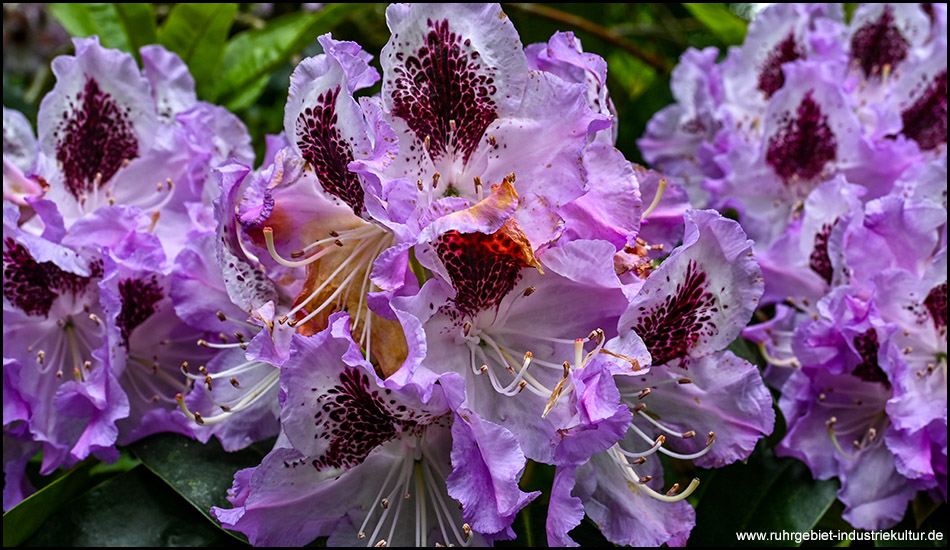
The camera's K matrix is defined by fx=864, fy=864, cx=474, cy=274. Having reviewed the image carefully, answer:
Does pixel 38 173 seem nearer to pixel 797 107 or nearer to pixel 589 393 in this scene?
pixel 589 393

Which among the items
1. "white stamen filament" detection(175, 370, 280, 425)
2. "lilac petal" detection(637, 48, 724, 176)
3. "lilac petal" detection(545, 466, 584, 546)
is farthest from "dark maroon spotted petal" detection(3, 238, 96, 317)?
"lilac petal" detection(637, 48, 724, 176)

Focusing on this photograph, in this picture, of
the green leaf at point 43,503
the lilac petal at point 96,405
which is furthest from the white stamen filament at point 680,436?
the green leaf at point 43,503

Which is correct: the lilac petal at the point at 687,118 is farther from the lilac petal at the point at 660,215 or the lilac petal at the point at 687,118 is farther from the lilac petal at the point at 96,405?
the lilac petal at the point at 96,405

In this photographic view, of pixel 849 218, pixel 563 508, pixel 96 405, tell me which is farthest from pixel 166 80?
pixel 849 218

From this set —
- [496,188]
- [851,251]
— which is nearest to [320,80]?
[496,188]

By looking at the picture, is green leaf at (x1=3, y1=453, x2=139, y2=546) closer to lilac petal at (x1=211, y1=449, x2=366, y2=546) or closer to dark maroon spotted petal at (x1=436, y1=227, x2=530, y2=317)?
lilac petal at (x1=211, y1=449, x2=366, y2=546)

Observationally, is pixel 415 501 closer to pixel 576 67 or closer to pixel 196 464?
pixel 196 464
